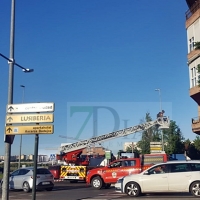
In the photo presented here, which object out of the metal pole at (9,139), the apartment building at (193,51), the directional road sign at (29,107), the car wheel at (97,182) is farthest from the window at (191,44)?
the directional road sign at (29,107)

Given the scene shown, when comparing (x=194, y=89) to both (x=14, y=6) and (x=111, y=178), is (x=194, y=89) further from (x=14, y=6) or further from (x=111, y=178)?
(x=14, y=6)

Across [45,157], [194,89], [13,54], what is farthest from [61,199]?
[45,157]

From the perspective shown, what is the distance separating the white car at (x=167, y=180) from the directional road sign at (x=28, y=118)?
6.89m

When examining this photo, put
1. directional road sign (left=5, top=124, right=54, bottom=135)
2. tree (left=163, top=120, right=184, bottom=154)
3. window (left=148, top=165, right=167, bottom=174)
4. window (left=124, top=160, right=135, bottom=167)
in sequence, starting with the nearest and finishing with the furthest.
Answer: directional road sign (left=5, top=124, right=54, bottom=135) → window (left=148, top=165, right=167, bottom=174) → window (left=124, top=160, right=135, bottom=167) → tree (left=163, top=120, right=184, bottom=154)

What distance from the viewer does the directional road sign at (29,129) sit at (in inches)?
451

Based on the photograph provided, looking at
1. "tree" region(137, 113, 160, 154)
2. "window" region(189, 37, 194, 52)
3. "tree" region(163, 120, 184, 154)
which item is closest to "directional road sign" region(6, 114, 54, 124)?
"window" region(189, 37, 194, 52)

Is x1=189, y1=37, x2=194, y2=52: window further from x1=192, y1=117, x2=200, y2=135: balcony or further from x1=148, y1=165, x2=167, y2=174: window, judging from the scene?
x1=148, y1=165, x2=167, y2=174: window

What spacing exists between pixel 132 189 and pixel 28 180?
7387 mm

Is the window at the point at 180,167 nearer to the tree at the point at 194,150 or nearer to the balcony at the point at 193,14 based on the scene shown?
the balcony at the point at 193,14

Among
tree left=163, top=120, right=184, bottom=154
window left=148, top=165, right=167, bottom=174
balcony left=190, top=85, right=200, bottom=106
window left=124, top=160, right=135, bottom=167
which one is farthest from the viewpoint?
tree left=163, top=120, right=184, bottom=154

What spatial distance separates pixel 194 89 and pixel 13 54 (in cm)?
2119

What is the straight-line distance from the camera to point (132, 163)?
2144 cm

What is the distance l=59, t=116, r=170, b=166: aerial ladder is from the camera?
35.6 meters

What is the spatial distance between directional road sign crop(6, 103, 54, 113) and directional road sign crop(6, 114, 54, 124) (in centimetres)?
17
